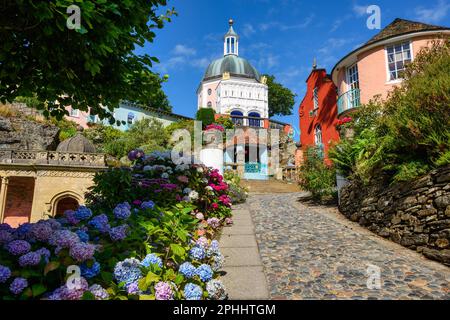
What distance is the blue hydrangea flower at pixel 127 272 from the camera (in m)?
2.33

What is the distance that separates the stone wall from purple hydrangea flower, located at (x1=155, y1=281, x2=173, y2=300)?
4412 mm

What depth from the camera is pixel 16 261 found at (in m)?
2.12

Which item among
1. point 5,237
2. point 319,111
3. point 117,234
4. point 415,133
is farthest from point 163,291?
point 319,111

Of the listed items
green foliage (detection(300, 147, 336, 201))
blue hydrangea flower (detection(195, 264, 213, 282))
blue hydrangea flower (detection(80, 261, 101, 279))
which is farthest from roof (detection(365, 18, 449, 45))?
blue hydrangea flower (detection(80, 261, 101, 279))

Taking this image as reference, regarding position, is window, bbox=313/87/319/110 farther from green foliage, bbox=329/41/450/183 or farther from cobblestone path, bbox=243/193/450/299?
cobblestone path, bbox=243/193/450/299

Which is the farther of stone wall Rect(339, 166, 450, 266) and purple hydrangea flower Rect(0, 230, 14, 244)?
stone wall Rect(339, 166, 450, 266)

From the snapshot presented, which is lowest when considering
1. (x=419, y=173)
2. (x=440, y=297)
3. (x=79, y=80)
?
(x=440, y=297)

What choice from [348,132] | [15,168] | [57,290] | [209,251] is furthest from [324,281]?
[15,168]

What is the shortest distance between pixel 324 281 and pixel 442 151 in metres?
3.42

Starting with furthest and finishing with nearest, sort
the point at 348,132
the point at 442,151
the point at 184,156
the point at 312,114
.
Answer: the point at 312,114 → the point at 348,132 → the point at 184,156 → the point at 442,151

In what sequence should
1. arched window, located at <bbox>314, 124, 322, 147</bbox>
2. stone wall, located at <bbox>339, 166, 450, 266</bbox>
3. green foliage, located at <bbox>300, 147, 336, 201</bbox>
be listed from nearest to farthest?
stone wall, located at <bbox>339, 166, 450, 266</bbox>, green foliage, located at <bbox>300, 147, 336, 201</bbox>, arched window, located at <bbox>314, 124, 322, 147</bbox>

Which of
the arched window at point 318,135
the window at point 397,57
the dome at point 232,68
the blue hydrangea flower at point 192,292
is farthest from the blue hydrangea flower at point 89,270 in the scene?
the dome at point 232,68

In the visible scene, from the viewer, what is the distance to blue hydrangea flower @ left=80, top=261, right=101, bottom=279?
7.12 ft

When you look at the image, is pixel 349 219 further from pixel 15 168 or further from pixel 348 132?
pixel 15 168
